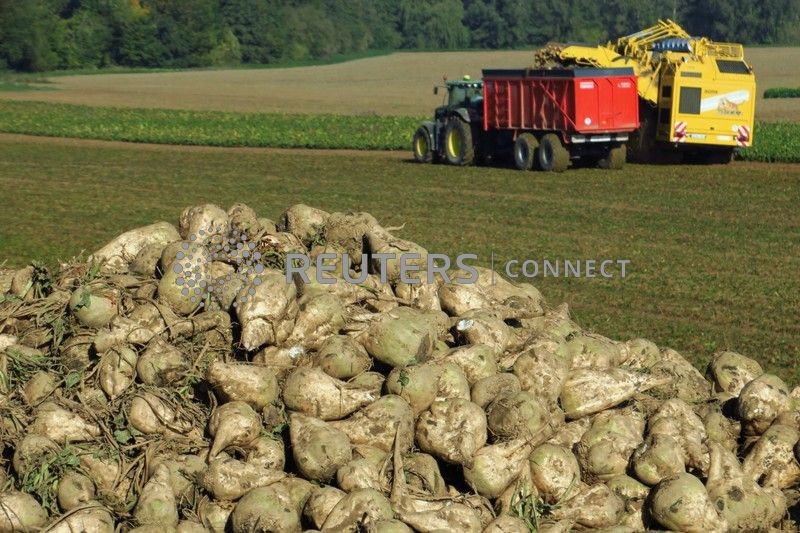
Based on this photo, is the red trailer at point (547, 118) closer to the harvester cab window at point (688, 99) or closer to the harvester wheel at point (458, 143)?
the harvester wheel at point (458, 143)

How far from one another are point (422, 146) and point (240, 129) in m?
14.0

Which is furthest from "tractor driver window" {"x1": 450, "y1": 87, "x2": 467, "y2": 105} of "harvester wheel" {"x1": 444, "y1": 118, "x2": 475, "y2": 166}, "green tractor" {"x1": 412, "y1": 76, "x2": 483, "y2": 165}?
"harvester wheel" {"x1": 444, "y1": 118, "x2": 475, "y2": 166}

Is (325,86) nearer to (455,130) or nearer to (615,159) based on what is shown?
(455,130)

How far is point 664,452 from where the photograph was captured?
19.5 ft

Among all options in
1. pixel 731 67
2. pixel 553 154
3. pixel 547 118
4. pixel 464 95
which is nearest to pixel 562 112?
pixel 547 118

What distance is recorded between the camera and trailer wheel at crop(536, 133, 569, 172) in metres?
25.4

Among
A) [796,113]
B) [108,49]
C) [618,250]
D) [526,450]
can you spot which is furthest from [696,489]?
[108,49]

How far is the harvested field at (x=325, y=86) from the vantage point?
58.3m

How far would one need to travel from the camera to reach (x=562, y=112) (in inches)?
982

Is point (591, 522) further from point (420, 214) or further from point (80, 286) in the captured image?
point (420, 214)

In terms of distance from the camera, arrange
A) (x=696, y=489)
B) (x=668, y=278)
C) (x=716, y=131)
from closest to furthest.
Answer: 1. (x=696, y=489)
2. (x=668, y=278)
3. (x=716, y=131)

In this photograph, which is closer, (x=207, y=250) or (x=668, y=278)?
(x=207, y=250)

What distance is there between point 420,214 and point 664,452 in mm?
13759

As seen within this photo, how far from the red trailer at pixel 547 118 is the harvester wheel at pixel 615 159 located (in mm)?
21
